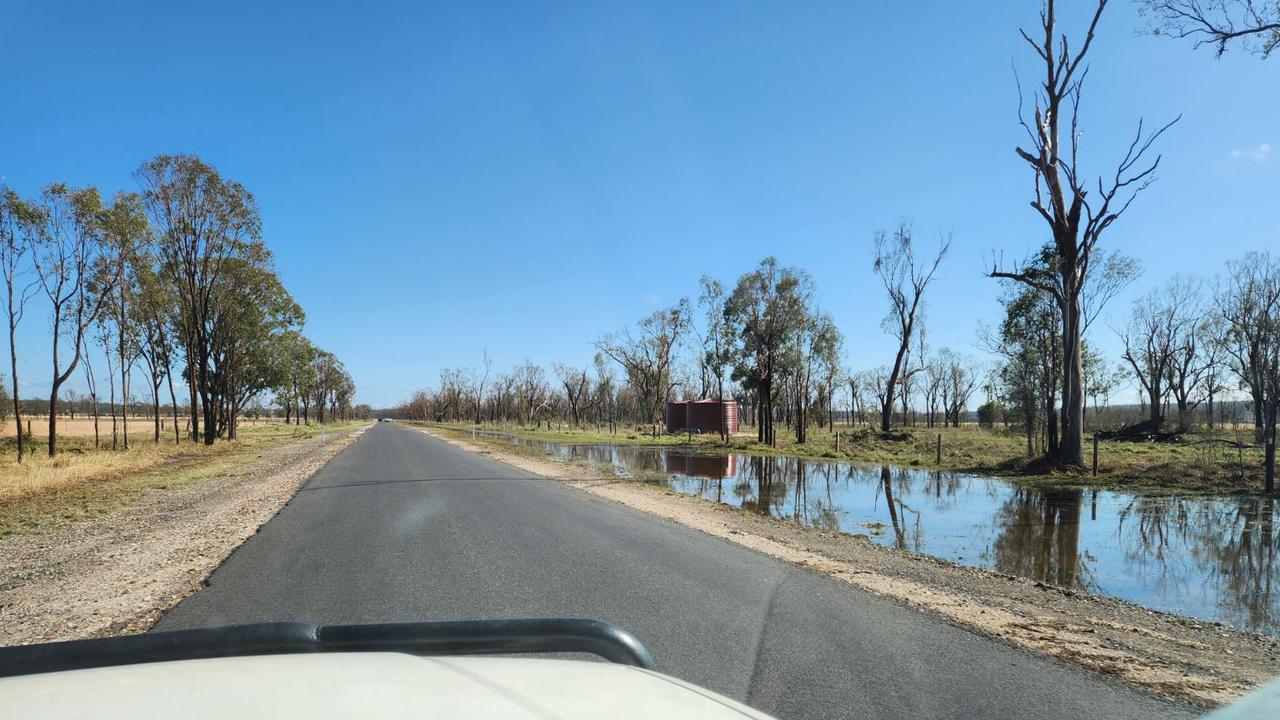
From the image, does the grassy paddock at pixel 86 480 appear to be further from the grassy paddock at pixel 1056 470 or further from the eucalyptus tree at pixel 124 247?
the grassy paddock at pixel 1056 470

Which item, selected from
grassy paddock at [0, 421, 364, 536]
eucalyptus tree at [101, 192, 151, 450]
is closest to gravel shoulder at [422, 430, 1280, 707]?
grassy paddock at [0, 421, 364, 536]

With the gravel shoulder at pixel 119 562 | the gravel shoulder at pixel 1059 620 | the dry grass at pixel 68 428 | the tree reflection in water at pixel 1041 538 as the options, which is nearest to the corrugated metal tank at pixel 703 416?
the tree reflection in water at pixel 1041 538

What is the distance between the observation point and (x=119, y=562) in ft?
24.9

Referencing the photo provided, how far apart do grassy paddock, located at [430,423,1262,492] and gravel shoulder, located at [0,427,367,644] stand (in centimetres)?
2160

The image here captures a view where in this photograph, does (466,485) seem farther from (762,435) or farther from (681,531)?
(762,435)

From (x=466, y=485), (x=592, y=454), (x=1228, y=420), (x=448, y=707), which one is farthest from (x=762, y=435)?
(x=1228, y=420)

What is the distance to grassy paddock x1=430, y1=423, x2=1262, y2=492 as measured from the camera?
715 inches

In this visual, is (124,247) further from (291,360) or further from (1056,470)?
(1056,470)

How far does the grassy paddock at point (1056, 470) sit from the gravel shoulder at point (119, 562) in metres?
21.6

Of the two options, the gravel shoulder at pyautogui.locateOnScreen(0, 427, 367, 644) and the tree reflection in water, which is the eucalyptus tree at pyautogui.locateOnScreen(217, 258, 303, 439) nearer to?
the gravel shoulder at pyautogui.locateOnScreen(0, 427, 367, 644)

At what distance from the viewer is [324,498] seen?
13.1 m

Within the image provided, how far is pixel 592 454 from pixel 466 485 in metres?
16.1

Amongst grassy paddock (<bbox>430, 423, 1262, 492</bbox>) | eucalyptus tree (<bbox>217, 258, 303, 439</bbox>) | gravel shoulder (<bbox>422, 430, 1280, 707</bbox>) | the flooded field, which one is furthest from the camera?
eucalyptus tree (<bbox>217, 258, 303, 439</bbox>)

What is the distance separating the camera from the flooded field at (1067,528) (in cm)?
804
